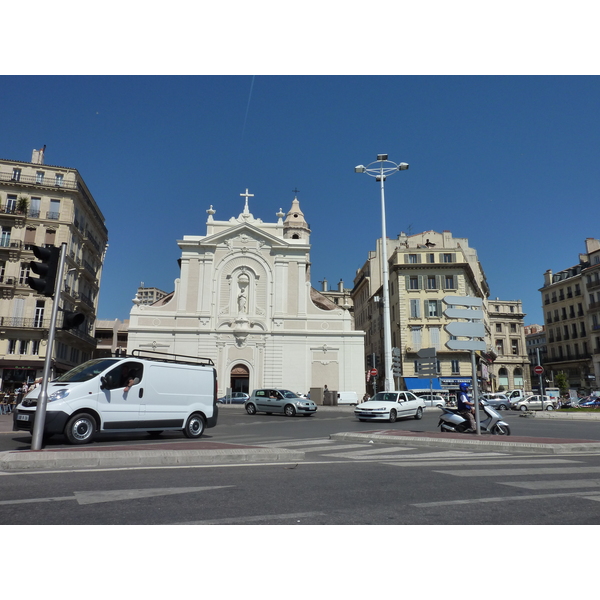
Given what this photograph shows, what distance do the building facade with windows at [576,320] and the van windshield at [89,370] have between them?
197 ft

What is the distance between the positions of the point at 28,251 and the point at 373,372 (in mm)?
28786

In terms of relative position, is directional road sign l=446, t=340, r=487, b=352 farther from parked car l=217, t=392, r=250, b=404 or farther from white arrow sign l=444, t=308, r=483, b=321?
parked car l=217, t=392, r=250, b=404

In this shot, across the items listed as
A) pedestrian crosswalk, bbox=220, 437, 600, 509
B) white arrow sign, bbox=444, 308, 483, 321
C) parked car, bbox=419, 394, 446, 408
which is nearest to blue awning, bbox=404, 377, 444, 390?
parked car, bbox=419, 394, 446, 408

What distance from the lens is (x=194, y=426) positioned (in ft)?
43.4

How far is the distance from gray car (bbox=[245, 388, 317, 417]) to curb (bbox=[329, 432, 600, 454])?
A: 1552 cm

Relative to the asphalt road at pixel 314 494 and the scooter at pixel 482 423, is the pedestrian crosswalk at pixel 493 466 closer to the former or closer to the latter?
the asphalt road at pixel 314 494

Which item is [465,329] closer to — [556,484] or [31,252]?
[556,484]

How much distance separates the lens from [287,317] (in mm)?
47406

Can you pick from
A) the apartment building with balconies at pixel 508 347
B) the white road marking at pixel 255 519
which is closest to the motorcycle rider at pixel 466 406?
the white road marking at pixel 255 519

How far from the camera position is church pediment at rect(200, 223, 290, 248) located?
4916 centimetres

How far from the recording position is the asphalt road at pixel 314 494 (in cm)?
444

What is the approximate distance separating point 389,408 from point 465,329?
11217mm

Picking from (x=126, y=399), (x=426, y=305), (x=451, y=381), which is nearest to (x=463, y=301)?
(x=126, y=399)

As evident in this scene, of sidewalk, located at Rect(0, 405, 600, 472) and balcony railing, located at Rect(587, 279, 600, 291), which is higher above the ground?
balcony railing, located at Rect(587, 279, 600, 291)
